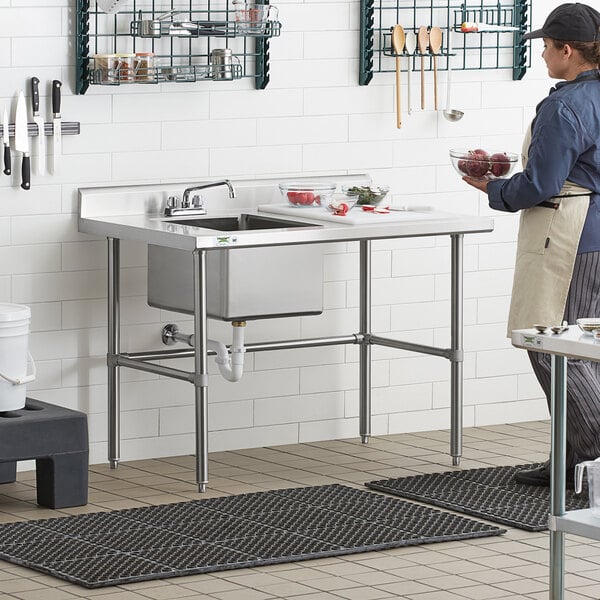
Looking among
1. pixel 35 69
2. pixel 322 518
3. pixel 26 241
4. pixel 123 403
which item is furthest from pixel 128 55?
pixel 322 518

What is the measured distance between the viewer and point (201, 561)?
474cm

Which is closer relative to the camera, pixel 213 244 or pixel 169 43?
pixel 213 244

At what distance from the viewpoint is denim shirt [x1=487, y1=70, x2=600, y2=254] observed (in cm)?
532

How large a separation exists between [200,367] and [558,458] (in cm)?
184

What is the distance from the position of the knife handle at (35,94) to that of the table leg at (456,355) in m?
1.63

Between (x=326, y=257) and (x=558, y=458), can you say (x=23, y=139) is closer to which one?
(x=326, y=257)

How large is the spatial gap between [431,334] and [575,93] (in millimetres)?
1724

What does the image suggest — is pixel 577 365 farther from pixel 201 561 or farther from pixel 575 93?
pixel 201 561

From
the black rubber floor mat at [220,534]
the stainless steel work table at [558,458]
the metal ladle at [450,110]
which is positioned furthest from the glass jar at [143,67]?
the stainless steel work table at [558,458]

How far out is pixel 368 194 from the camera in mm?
6180

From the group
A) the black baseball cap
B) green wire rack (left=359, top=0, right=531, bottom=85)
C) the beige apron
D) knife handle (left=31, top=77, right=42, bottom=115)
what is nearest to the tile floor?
the beige apron

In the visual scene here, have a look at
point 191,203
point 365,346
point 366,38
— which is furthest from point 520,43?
point 191,203

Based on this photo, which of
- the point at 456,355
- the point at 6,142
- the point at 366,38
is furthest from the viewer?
the point at 366,38

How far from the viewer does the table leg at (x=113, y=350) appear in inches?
236
